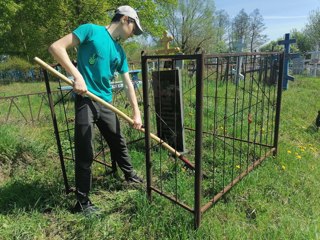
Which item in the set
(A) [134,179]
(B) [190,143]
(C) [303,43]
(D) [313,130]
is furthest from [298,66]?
(C) [303,43]

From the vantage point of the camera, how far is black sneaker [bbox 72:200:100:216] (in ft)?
7.86

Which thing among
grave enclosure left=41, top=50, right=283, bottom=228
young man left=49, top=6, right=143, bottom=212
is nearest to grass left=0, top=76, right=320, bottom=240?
grave enclosure left=41, top=50, right=283, bottom=228

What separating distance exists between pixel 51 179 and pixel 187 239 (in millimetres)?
1693

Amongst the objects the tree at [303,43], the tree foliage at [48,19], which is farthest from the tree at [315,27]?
the tree foliage at [48,19]

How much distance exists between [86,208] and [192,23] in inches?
1332

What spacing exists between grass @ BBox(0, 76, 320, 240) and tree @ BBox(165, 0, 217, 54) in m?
31.2

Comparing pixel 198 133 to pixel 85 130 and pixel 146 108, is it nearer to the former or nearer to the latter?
pixel 146 108

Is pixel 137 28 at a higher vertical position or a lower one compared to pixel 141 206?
higher

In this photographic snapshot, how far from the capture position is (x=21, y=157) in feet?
11.3

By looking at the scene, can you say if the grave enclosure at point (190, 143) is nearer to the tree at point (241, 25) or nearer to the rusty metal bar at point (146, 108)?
the rusty metal bar at point (146, 108)

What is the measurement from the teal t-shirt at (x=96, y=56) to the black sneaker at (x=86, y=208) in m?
0.95

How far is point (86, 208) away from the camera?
2426 mm

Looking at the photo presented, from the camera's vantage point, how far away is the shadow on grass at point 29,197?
2.55 metres

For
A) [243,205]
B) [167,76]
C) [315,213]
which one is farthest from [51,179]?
[315,213]
